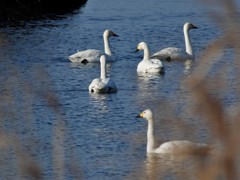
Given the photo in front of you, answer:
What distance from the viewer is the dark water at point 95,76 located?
4.51 meters

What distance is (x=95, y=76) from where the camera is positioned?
1797cm

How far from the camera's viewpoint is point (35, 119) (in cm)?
1300

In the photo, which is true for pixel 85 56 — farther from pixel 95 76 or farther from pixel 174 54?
pixel 174 54

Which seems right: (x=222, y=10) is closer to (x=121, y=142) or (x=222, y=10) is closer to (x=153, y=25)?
(x=121, y=142)

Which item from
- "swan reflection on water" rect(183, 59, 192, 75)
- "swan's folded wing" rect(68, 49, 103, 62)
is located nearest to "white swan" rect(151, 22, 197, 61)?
"swan reflection on water" rect(183, 59, 192, 75)

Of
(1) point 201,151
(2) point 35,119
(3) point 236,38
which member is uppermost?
(3) point 236,38

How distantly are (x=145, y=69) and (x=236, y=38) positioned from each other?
601 inches

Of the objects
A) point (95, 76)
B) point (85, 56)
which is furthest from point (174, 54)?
point (95, 76)

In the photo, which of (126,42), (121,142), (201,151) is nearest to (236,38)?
(201,151)

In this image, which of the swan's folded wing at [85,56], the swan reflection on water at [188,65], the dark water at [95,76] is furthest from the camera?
the swan's folded wing at [85,56]

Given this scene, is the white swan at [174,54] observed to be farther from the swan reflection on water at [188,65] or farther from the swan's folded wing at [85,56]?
the swan's folded wing at [85,56]

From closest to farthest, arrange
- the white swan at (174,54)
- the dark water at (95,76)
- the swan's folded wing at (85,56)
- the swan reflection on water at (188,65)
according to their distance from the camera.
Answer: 1. the dark water at (95,76)
2. the swan reflection on water at (188,65)
3. the swan's folded wing at (85,56)
4. the white swan at (174,54)

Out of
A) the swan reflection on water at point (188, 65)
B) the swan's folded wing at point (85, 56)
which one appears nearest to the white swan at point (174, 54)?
the swan reflection on water at point (188, 65)

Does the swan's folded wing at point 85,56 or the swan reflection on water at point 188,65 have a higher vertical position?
the swan's folded wing at point 85,56
